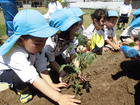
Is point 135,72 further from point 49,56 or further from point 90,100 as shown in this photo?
point 49,56

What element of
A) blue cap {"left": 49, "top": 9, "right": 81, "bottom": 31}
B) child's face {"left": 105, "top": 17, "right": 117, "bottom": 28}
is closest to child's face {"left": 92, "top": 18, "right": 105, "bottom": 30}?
child's face {"left": 105, "top": 17, "right": 117, "bottom": 28}

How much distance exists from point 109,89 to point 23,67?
2.82ft

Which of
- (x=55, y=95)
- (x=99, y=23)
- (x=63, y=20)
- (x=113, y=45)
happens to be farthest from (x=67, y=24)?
(x=113, y=45)

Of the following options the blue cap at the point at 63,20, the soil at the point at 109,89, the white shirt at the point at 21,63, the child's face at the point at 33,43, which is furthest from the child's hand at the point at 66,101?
the blue cap at the point at 63,20

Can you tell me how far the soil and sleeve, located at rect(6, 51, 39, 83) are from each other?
36 centimetres

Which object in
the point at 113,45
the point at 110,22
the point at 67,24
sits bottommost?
the point at 113,45

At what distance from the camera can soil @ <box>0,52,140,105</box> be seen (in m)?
1.94

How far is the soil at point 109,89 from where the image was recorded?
1.94m

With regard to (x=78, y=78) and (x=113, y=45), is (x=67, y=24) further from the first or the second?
(x=113, y=45)

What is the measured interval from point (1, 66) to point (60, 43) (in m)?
0.73

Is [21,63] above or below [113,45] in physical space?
above

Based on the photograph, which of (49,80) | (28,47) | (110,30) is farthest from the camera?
(110,30)

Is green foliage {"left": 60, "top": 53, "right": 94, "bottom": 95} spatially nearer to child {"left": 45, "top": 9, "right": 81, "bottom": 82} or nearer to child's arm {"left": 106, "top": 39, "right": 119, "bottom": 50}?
child {"left": 45, "top": 9, "right": 81, "bottom": 82}

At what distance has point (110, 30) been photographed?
4.16 m
